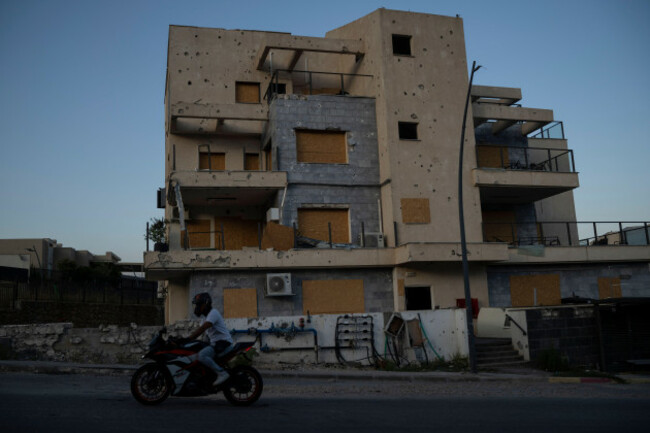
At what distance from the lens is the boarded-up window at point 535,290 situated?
22.5 m

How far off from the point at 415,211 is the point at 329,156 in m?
4.06

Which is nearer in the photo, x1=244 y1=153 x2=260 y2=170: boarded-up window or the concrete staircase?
the concrete staircase

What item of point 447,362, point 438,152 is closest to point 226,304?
point 447,362

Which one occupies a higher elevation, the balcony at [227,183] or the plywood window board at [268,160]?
the plywood window board at [268,160]

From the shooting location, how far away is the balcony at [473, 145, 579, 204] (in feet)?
73.7

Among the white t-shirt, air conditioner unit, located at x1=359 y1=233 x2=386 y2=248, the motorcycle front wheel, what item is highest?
air conditioner unit, located at x1=359 y1=233 x2=386 y2=248

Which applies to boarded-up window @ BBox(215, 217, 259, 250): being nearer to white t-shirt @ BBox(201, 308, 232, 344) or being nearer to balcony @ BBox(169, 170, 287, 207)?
balcony @ BBox(169, 170, 287, 207)

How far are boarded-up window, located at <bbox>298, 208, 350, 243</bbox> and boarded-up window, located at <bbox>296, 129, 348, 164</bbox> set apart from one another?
6.70 ft

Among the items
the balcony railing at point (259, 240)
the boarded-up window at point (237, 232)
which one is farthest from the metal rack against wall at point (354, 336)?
the boarded-up window at point (237, 232)

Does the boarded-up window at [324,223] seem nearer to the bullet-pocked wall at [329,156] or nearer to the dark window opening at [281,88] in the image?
the bullet-pocked wall at [329,156]

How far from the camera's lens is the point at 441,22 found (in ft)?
77.3

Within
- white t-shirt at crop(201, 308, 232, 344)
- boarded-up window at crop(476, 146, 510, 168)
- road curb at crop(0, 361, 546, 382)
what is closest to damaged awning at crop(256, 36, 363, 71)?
boarded-up window at crop(476, 146, 510, 168)

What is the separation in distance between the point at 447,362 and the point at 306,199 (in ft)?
28.1

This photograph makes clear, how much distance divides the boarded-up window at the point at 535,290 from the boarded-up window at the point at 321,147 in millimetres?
8520
